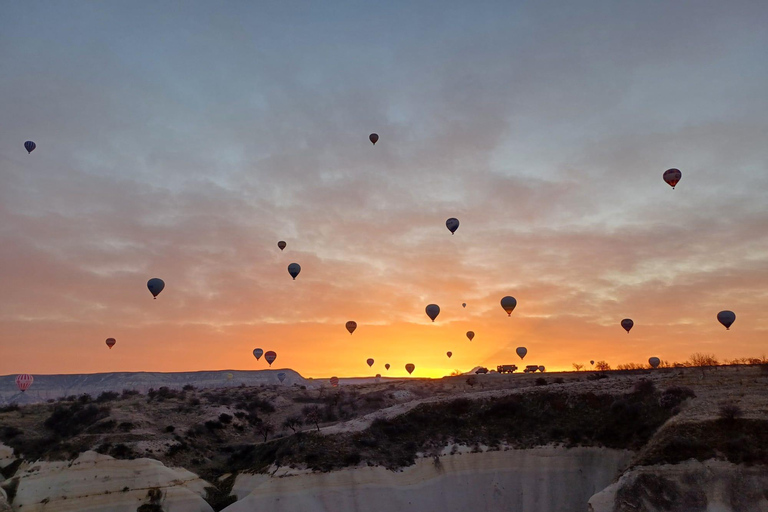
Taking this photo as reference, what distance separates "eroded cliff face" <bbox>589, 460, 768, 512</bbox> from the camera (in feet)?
92.4

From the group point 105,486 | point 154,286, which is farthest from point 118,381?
point 105,486

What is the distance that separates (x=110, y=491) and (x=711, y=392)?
136ft

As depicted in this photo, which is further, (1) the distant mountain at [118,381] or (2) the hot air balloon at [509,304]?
(1) the distant mountain at [118,381]

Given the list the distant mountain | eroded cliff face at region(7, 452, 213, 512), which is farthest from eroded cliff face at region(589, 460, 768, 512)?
the distant mountain

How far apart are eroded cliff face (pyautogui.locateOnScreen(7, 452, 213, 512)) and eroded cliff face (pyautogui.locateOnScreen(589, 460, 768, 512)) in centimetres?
2723

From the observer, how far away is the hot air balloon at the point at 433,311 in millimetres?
66750

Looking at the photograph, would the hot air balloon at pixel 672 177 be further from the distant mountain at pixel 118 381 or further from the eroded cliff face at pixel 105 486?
the distant mountain at pixel 118 381

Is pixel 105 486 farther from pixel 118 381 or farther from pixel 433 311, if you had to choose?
pixel 118 381

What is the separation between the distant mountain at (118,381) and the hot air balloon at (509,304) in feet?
332

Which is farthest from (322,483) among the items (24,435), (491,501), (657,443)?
(24,435)

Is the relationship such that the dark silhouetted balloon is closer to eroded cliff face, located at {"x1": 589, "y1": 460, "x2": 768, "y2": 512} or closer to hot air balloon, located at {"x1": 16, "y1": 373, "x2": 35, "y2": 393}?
eroded cliff face, located at {"x1": 589, "y1": 460, "x2": 768, "y2": 512}

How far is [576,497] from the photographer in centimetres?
3703

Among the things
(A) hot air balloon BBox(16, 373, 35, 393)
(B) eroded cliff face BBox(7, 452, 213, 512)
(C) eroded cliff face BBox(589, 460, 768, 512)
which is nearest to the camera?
(C) eroded cliff face BBox(589, 460, 768, 512)

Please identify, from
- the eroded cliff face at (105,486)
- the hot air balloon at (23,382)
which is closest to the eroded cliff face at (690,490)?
the eroded cliff face at (105,486)
